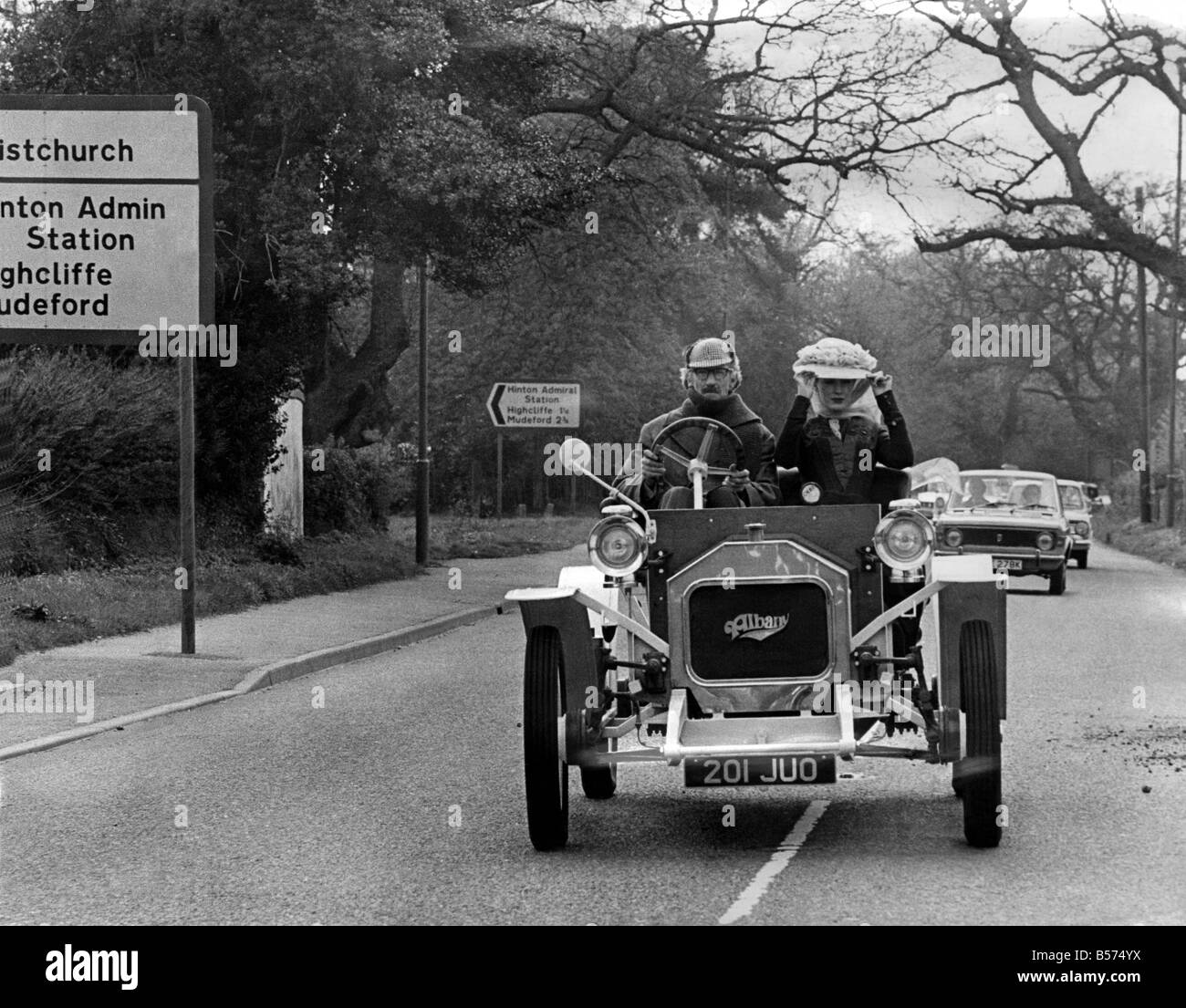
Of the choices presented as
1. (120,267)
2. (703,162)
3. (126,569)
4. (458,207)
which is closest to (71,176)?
(120,267)

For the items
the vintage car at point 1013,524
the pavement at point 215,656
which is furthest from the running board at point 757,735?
the vintage car at point 1013,524

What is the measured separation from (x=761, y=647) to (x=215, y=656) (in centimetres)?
859

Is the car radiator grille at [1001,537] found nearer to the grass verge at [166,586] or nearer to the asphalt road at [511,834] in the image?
the grass verge at [166,586]

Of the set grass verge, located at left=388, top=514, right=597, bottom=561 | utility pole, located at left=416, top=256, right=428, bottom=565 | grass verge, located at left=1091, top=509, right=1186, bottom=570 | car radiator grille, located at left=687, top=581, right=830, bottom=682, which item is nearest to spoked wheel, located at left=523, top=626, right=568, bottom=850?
car radiator grille, located at left=687, top=581, right=830, bottom=682

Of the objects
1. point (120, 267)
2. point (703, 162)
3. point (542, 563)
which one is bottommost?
point (542, 563)

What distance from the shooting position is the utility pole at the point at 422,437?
27.4 m

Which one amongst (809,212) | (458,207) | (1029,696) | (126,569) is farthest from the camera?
(809,212)

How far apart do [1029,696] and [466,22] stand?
13.4m

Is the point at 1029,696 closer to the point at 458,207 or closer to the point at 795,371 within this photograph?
the point at 795,371

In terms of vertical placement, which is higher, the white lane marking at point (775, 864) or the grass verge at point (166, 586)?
the grass verge at point (166, 586)

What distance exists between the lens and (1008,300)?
7006 centimetres

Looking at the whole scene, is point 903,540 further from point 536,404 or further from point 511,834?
point 536,404

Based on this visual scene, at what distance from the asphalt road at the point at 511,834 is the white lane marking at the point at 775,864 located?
0.02m
